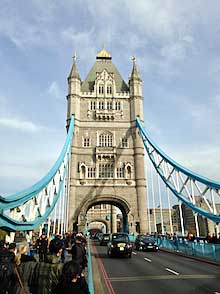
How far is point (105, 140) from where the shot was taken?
3959cm

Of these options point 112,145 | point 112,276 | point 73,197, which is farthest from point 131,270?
point 112,145

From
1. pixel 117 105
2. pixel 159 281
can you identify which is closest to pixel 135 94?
pixel 117 105

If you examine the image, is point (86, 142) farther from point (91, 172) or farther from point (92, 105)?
point (92, 105)

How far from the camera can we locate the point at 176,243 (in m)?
21.3

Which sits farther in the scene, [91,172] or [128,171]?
[128,171]

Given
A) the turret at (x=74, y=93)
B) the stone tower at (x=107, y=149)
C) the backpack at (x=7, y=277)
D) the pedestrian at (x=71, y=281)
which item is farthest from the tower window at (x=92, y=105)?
the pedestrian at (x=71, y=281)

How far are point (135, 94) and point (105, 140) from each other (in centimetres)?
937

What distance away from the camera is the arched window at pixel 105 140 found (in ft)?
129

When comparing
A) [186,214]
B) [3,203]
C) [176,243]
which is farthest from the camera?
[186,214]

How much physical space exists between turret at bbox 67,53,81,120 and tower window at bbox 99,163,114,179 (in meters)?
8.83

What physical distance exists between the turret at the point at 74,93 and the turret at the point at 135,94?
878 cm

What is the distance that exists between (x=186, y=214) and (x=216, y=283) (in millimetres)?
56029

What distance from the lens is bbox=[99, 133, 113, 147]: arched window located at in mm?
39312

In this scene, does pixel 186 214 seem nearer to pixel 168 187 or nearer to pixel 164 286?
pixel 168 187
